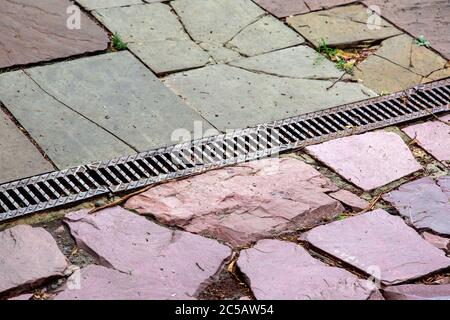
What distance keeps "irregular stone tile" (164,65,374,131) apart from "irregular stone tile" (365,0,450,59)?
721 millimetres

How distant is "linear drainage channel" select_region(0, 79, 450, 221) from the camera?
300cm

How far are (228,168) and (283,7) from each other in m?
1.57

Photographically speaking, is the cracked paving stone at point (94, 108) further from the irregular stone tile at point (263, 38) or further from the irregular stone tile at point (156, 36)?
the irregular stone tile at point (263, 38)

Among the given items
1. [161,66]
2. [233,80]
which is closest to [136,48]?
[161,66]

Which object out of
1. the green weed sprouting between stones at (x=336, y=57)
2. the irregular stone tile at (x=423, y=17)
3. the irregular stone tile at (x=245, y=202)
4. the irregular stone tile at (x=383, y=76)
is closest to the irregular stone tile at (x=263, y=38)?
the green weed sprouting between stones at (x=336, y=57)

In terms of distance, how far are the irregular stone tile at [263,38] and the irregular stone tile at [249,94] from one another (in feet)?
0.79

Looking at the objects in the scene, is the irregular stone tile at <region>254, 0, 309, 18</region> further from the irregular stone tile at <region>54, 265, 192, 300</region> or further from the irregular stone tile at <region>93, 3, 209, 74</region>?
the irregular stone tile at <region>54, 265, 192, 300</region>

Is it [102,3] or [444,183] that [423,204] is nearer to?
[444,183]

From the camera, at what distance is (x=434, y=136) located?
140 inches

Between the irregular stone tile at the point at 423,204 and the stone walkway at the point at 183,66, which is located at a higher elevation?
the stone walkway at the point at 183,66

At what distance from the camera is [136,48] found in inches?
156

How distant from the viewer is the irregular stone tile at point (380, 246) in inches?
109

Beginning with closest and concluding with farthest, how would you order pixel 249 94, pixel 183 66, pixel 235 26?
pixel 249 94 → pixel 183 66 → pixel 235 26

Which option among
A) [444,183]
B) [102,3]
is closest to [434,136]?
[444,183]
